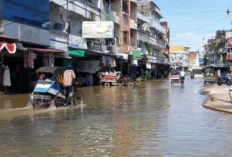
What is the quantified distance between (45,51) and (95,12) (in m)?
15.4

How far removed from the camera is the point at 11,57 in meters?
26.8

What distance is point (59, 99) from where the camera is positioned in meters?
15.5

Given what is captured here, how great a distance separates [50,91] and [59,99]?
0.59 m

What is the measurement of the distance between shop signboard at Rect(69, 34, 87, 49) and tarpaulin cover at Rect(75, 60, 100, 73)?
9.56 ft

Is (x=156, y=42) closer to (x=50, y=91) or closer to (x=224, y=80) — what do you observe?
(x=224, y=80)

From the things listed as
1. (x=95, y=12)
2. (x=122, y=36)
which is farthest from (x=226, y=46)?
(x=95, y=12)

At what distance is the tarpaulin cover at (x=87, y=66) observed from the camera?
39.0 m

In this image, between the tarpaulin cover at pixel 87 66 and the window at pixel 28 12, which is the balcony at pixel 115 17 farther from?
the window at pixel 28 12

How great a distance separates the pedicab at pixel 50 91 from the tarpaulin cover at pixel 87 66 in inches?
903

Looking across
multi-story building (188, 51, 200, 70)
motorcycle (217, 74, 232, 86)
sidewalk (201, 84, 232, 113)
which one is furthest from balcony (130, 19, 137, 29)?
multi-story building (188, 51, 200, 70)

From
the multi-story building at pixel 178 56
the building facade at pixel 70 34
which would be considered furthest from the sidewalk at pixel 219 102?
the multi-story building at pixel 178 56

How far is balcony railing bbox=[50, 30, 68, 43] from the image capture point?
29.8 meters

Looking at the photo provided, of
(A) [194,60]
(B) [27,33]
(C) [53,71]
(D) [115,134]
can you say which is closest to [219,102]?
(C) [53,71]

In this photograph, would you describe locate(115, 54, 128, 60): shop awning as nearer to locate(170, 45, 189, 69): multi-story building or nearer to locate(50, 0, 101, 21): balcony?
locate(50, 0, 101, 21): balcony
